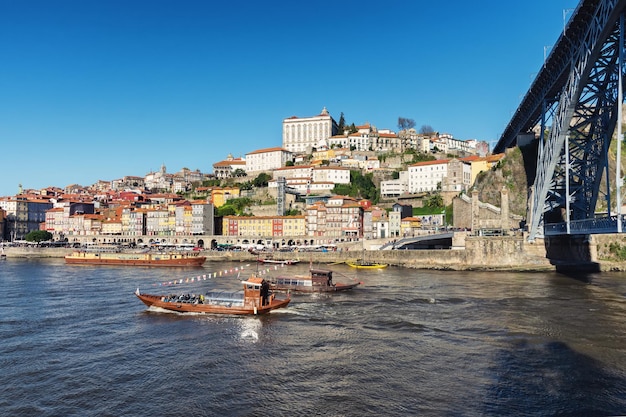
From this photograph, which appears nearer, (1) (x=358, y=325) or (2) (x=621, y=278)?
(1) (x=358, y=325)

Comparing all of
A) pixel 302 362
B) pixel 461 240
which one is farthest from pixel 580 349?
pixel 461 240

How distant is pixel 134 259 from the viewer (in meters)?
51.8

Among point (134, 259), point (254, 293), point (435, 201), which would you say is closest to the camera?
point (254, 293)

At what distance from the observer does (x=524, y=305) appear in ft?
80.0

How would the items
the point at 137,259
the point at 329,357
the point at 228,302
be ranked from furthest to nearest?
the point at 137,259 → the point at 228,302 → the point at 329,357

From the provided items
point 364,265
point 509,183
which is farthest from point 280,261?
point 509,183

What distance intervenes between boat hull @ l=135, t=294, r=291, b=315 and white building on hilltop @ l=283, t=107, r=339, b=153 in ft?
263

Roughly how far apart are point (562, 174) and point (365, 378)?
27.2 meters

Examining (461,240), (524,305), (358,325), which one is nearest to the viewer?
(358,325)

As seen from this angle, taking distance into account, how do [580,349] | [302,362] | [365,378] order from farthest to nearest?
1. [580,349]
2. [302,362]
3. [365,378]

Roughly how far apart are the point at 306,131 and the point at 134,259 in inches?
2433

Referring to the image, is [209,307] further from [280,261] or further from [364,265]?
[280,261]

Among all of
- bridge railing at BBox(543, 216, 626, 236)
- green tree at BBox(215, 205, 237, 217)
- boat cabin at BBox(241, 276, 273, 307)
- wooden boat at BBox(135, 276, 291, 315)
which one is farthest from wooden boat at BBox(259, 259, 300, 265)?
boat cabin at BBox(241, 276, 273, 307)

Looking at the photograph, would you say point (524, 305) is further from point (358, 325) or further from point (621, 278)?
point (621, 278)
